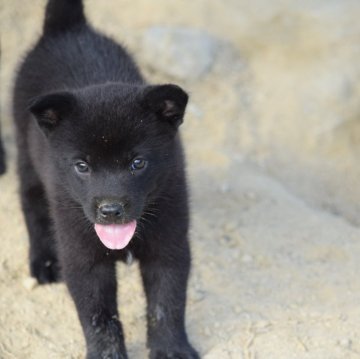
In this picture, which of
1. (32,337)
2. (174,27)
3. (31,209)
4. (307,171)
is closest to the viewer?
(32,337)

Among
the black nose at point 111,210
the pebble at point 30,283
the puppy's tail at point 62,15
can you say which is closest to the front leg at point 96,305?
the black nose at point 111,210

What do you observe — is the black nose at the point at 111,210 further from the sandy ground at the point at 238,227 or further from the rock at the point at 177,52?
the rock at the point at 177,52

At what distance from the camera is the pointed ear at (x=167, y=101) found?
4.48 metres

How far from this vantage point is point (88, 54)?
5750 mm

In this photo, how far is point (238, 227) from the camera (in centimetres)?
674

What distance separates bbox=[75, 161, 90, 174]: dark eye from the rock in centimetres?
427

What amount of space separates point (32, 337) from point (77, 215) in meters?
0.92

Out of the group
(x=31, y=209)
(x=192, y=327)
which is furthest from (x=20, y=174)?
(x=192, y=327)

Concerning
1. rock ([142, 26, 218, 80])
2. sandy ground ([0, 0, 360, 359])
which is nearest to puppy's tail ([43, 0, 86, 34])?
sandy ground ([0, 0, 360, 359])

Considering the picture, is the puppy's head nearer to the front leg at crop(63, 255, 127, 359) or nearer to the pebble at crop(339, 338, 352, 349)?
the front leg at crop(63, 255, 127, 359)

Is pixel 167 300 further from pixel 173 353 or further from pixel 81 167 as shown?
pixel 81 167

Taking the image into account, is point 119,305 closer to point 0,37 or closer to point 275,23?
point 0,37

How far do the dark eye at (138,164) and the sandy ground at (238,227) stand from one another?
1330 mm

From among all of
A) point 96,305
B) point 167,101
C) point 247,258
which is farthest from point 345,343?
point 167,101
